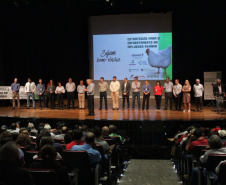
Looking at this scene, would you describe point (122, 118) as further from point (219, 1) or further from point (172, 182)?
point (219, 1)

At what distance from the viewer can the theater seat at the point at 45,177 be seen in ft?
9.14

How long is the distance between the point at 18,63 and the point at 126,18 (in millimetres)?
5587

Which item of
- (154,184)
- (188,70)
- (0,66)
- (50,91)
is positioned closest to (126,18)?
(188,70)

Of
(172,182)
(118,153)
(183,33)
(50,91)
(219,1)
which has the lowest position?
(172,182)

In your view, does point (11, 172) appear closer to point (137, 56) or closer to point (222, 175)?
point (222, 175)

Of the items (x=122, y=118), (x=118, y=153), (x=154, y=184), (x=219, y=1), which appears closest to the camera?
(x=154, y=184)

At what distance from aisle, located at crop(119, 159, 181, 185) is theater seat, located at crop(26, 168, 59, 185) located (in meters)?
2.60

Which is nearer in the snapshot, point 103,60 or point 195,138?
point 195,138

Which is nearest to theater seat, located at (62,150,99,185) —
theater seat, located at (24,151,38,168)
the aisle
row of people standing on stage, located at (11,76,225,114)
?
theater seat, located at (24,151,38,168)

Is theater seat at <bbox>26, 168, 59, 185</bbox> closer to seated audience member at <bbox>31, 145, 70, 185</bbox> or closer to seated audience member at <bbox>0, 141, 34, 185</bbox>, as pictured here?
seated audience member at <bbox>0, 141, 34, 185</bbox>

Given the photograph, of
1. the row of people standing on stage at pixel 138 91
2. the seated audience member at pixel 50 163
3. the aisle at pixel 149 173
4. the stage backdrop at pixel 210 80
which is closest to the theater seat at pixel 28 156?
the seated audience member at pixel 50 163

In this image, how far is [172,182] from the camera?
5258 millimetres

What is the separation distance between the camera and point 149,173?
5.81 m

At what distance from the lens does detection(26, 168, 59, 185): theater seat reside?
2.79 meters
